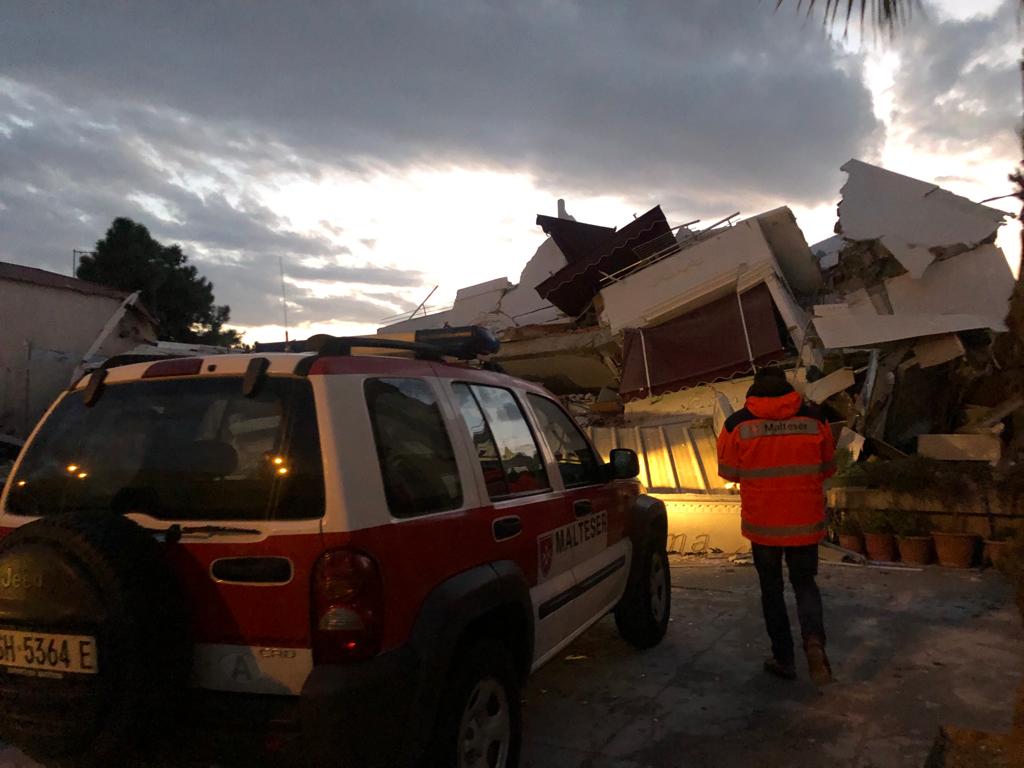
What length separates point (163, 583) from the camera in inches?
91.2

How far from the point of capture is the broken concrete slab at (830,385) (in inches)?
363

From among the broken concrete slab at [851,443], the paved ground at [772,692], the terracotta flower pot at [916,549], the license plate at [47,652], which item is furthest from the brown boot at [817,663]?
the broken concrete slab at [851,443]

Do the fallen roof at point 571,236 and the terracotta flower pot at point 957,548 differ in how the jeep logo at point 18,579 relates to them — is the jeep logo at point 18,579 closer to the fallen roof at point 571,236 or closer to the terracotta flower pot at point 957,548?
the terracotta flower pot at point 957,548

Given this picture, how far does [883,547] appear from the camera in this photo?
7.88 metres

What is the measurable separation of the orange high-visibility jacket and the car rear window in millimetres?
2943

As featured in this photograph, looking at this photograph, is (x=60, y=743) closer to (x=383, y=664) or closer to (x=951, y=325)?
(x=383, y=664)

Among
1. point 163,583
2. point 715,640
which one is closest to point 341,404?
point 163,583

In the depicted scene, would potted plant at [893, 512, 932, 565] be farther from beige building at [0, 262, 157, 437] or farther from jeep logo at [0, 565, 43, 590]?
beige building at [0, 262, 157, 437]

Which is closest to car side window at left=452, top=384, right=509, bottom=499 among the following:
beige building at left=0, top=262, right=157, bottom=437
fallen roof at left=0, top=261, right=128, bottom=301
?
beige building at left=0, top=262, right=157, bottom=437

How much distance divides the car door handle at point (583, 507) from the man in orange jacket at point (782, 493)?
972 millimetres

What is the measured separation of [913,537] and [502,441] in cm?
607

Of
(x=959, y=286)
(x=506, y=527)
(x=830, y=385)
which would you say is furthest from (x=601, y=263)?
(x=506, y=527)

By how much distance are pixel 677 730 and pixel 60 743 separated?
2.85 metres

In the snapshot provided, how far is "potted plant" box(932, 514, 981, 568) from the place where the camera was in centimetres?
746
